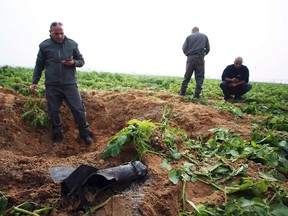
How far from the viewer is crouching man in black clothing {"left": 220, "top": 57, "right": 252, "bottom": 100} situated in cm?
789

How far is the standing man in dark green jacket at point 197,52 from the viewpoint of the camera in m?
7.17

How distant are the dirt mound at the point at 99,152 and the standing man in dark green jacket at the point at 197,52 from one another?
0.89 metres

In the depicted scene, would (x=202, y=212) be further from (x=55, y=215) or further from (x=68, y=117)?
(x=68, y=117)

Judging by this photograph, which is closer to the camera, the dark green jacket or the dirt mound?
the dirt mound

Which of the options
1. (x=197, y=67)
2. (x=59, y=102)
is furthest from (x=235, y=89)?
(x=59, y=102)

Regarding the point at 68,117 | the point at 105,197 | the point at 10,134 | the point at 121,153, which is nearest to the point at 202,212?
the point at 105,197

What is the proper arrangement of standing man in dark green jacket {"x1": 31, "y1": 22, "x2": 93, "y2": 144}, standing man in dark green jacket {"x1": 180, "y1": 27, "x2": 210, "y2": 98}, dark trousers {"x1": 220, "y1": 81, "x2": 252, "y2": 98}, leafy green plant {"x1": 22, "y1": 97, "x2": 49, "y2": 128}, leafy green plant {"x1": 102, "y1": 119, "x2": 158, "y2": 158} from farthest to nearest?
dark trousers {"x1": 220, "y1": 81, "x2": 252, "y2": 98} < standing man in dark green jacket {"x1": 180, "y1": 27, "x2": 210, "y2": 98} < leafy green plant {"x1": 22, "y1": 97, "x2": 49, "y2": 128} < standing man in dark green jacket {"x1": 31, "y1": 22, "x2": 93, "y2": 144} < leafy green plant {"x1": 102, "y1": 119, "x2": 158, "y2": 158}

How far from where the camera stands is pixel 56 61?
4301 millimetres

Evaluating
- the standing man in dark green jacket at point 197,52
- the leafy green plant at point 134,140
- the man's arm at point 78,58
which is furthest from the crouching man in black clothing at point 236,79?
the leafy green plant at point 134,140

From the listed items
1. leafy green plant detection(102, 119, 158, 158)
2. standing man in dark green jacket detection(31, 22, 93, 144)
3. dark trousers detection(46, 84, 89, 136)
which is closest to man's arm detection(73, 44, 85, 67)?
standing man in dark green jacket detection(31, 22, 93, 144)

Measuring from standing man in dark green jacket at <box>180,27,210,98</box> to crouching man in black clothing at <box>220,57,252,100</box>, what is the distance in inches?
42.4

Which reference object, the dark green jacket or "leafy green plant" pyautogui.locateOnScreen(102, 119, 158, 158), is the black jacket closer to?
the dark green jacket

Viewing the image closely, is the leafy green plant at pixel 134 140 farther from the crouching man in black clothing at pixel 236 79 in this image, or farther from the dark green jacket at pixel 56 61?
the crouching man in black clothing at pixel 236 79

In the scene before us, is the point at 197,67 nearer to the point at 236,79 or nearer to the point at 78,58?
the point at 236,79
